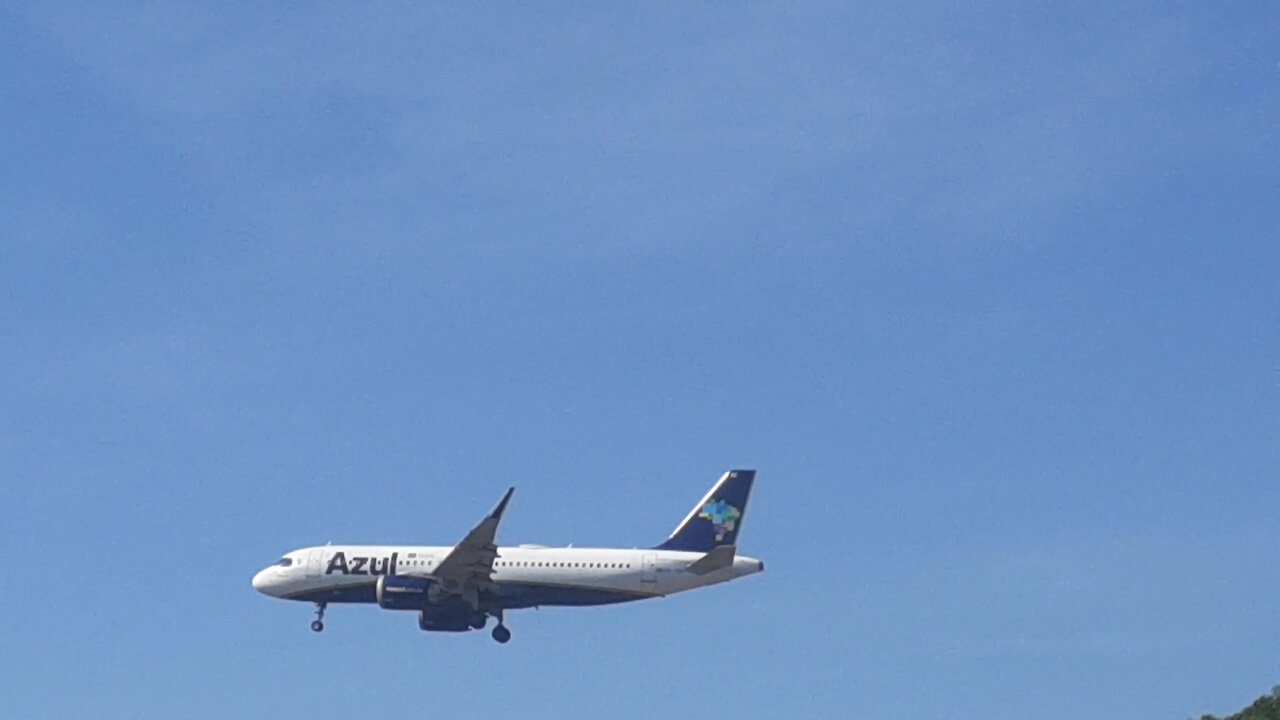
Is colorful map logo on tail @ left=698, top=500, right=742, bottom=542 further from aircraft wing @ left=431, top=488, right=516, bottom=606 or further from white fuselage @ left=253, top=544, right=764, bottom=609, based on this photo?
aircraft wing @ left=431, top=488, right=516, bottom=606

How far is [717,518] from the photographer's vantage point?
120m

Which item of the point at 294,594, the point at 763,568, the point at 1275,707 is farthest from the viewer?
the point at 294,594

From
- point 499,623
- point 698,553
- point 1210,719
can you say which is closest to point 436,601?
point 499,623

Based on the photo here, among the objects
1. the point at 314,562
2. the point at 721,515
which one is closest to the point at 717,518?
the point at 721,515

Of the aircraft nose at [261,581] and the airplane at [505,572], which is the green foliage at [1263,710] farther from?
the aircraft nose at [261,581]

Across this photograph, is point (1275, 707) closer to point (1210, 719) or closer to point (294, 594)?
point (1210, 719)

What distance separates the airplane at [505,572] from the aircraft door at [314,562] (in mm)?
60

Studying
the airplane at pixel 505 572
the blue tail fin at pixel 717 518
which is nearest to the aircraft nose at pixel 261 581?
the airplane at pixel 505 572

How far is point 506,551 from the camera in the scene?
119 metres

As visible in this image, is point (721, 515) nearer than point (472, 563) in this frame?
No

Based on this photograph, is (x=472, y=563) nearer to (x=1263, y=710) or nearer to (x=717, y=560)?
(x=717, y=560)

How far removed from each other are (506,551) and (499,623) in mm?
4274

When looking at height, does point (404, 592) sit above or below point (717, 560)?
above

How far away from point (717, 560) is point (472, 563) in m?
13.9
